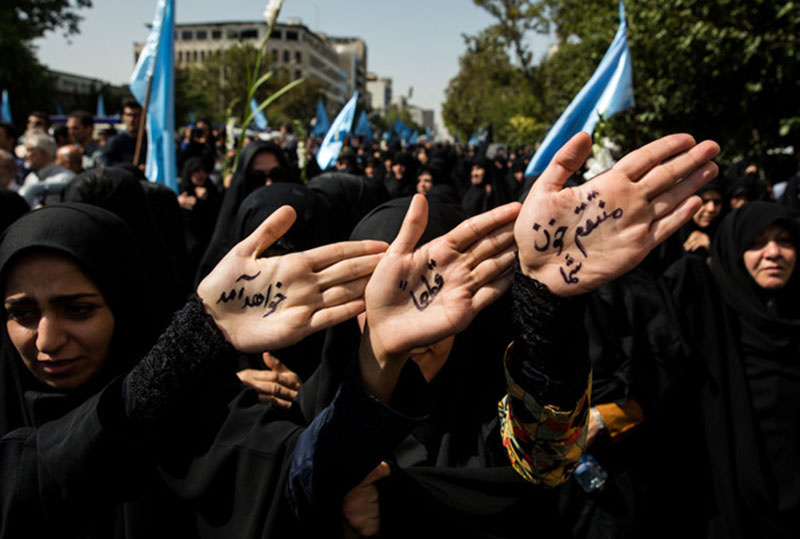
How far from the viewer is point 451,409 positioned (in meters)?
1.65

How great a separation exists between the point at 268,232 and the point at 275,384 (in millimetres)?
921

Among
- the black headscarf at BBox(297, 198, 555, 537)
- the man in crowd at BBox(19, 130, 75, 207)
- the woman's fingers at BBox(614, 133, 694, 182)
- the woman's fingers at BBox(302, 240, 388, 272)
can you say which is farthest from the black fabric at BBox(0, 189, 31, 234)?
the woman's fingers at BBox(614, 133, 694, 182)

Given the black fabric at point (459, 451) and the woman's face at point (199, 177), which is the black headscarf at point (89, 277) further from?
the woman's face at point (199, 177)

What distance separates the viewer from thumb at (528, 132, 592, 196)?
3.76 feet

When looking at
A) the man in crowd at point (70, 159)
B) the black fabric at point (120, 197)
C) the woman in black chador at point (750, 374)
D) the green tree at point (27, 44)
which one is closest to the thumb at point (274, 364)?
the black fabric at point (120, 197)

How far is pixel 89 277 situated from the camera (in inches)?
63.0

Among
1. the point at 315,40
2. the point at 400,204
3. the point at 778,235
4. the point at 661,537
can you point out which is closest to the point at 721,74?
the point at 778,235

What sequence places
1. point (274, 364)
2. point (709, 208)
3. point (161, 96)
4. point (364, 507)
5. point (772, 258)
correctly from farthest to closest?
point (709, 208)
point (161, 96)
point (772, 258)
point (274, 364)
point (364, 507)

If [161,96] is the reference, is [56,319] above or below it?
below

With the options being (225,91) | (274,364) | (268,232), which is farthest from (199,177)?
(225,91)

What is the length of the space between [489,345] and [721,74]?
6.32 metres

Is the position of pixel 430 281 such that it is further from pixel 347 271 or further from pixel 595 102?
pixel 595 102

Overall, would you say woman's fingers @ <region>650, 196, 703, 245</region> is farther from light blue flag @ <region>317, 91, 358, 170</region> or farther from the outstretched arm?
light blue flag @ <region>317, 91, 358, 170</region>

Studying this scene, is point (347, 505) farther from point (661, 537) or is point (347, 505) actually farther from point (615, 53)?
point (615, 53)
